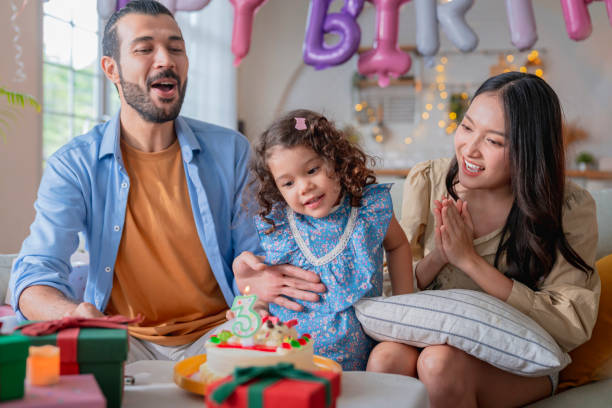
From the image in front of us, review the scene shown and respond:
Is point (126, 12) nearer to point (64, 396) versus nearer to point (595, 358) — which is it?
point (64, 396)

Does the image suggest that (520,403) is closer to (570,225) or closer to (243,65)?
(570,225)

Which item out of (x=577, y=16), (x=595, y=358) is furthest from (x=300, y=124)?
(x=577, y=16)

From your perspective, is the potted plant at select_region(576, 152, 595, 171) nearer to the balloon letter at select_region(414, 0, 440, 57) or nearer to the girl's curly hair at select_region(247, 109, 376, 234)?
the balloon letter at select_region(414, 0, 440, 57)

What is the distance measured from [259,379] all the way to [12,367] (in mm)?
357

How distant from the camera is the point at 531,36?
3.67 metres

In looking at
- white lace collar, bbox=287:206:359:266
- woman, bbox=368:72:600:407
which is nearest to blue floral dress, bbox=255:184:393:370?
white lace collar, bbox=287:206:359:266

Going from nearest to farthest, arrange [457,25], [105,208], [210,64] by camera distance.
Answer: [105,208] < [457,25] < [210,64]

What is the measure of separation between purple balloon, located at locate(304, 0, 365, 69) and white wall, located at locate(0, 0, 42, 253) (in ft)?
5.69

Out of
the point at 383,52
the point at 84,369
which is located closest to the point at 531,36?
the point at 383,52

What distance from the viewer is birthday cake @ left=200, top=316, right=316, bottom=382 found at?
1.11 meters

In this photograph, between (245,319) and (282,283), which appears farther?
(282,283)

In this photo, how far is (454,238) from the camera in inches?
65.8

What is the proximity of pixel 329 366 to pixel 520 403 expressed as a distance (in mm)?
666

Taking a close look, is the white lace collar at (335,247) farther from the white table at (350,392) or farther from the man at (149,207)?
the white table at (350,392)
